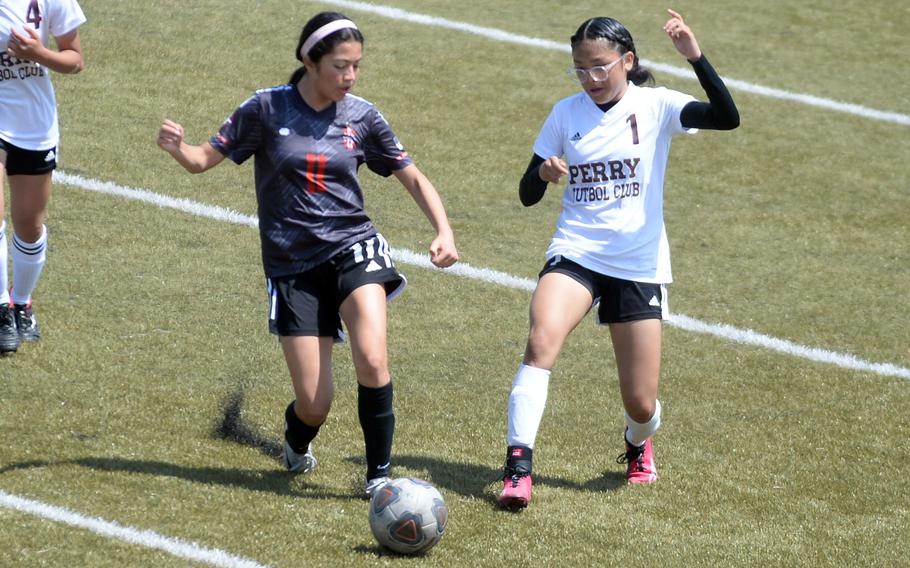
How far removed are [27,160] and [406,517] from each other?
3.24 m

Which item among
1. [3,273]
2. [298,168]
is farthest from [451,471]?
[3,273]

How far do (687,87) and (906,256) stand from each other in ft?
11.0

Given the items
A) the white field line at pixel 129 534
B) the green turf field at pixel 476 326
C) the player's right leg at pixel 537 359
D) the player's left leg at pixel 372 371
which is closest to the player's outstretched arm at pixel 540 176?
the player's right leg at pixel 537 359

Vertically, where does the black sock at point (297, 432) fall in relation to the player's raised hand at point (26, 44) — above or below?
below

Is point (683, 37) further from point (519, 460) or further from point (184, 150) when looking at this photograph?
point (184, 150)

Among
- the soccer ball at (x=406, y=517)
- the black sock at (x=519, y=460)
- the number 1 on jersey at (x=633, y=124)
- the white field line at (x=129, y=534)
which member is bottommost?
the white field line at (x=129, y=534)

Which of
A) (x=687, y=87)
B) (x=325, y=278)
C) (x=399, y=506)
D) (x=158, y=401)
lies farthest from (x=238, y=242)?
(x=687, y=87)

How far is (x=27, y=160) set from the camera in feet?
24.8

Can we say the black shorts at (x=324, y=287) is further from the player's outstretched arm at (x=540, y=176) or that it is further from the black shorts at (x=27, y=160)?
the black shorts at (x=27, y=160)

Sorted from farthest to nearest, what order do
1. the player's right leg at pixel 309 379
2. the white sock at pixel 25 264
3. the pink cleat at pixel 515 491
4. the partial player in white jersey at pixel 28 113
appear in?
1. the white sock at pixel 25 264
2. the partial player in white jersey at pixel 28 113
3. the pink cleat at pixel 515 491
4. the player's right leg at pixel 309 379

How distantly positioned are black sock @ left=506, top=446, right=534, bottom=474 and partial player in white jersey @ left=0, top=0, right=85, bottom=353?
118 inches

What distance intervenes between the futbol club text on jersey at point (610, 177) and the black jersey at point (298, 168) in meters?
1.13

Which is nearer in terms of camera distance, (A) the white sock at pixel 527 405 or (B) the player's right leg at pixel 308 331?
(B) the player's right leg at pixel 308 331

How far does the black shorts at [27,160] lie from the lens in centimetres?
750
